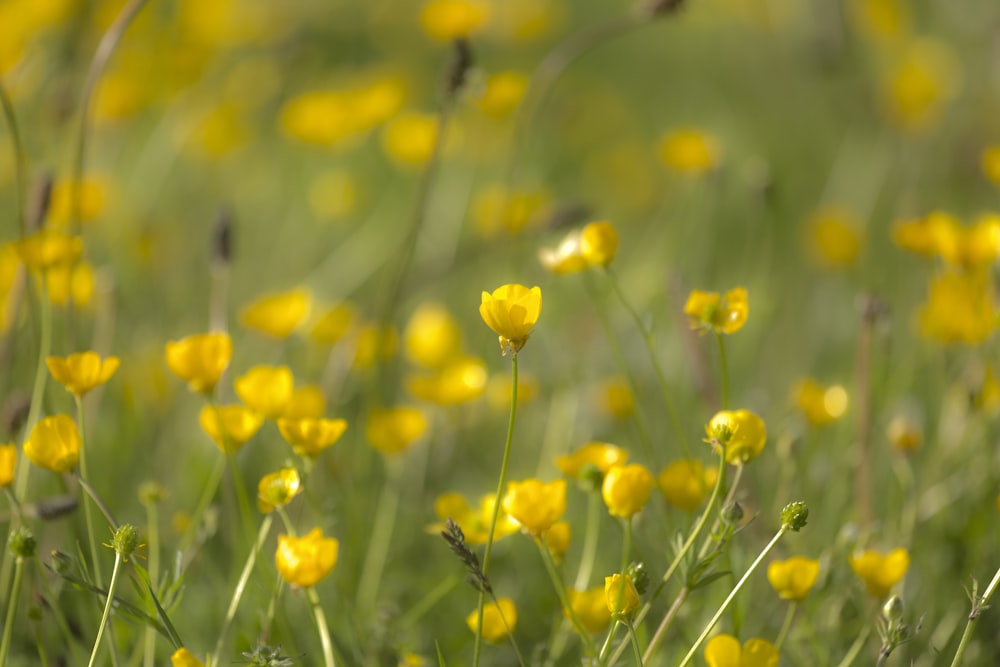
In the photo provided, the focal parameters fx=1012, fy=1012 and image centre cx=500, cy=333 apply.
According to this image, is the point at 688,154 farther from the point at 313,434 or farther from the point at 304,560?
the point at 304,560

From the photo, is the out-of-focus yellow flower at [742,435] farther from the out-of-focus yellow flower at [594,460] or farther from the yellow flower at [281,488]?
the yellow flower at [281,488]

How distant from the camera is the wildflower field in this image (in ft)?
3.41

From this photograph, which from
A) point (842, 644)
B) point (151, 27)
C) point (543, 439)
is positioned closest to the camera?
point (842, 644)

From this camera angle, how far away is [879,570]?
41.1 inches

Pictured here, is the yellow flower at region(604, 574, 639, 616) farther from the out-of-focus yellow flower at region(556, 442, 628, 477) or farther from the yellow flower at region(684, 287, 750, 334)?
the yellow flower at region(684, 287, 750, 334)

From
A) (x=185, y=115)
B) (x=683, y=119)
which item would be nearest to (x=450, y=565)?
(x=185, y=115)

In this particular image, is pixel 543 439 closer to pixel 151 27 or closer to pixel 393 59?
pixel 151 27

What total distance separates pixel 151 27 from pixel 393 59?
130 centimetres

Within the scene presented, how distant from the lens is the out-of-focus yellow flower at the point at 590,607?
40.9 inches

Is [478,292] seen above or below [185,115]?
below

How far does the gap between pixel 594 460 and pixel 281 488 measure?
1.14 ft

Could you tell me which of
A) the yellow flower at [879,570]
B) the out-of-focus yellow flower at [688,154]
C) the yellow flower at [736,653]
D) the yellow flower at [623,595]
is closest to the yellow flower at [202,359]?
the yellow flower at [623,595]

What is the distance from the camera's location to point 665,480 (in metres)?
1.11

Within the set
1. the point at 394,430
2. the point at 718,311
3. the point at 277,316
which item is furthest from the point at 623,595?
the point at 277,316
